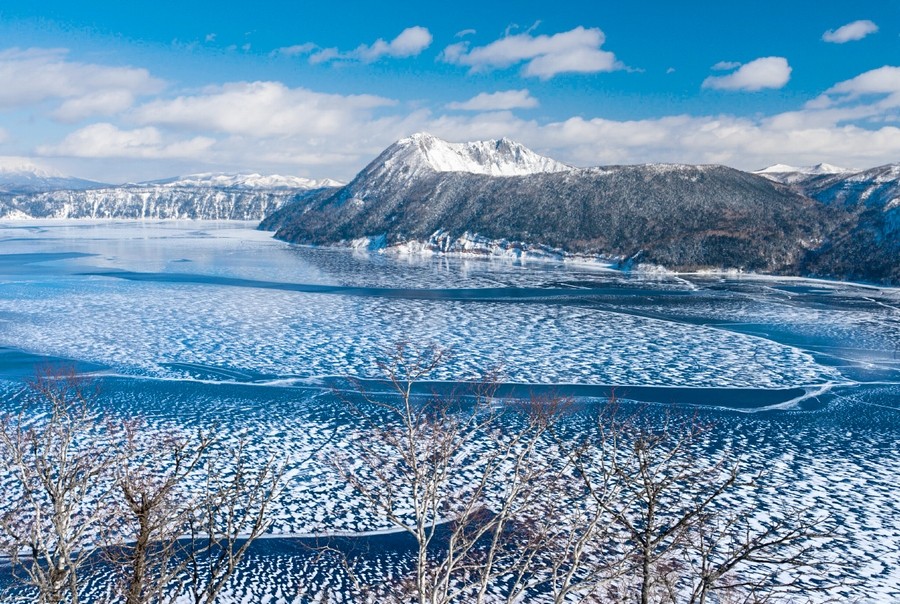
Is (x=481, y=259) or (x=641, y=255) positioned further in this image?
(x=481, y=259)

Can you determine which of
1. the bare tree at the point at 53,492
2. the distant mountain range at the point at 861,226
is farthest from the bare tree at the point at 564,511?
the distant mountain range at the point at 861,226

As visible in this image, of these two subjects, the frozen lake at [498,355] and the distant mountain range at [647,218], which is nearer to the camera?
the frozen lake at [498,355]

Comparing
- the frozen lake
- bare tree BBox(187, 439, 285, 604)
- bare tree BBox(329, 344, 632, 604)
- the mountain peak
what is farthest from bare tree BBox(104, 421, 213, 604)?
the mountain peak

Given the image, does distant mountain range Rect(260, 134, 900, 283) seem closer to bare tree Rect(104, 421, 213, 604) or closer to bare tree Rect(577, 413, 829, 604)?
bare tree Rect(577, 413, 829, 604)

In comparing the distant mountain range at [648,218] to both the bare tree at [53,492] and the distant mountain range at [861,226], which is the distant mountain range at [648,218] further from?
the bare tree at [53,492]

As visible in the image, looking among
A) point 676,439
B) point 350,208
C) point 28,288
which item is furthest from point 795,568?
point 350,208

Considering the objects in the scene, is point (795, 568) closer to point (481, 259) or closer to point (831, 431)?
point (831, 431)

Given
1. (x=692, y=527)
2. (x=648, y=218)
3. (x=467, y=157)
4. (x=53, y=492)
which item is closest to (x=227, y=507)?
(x=53, y=492)
